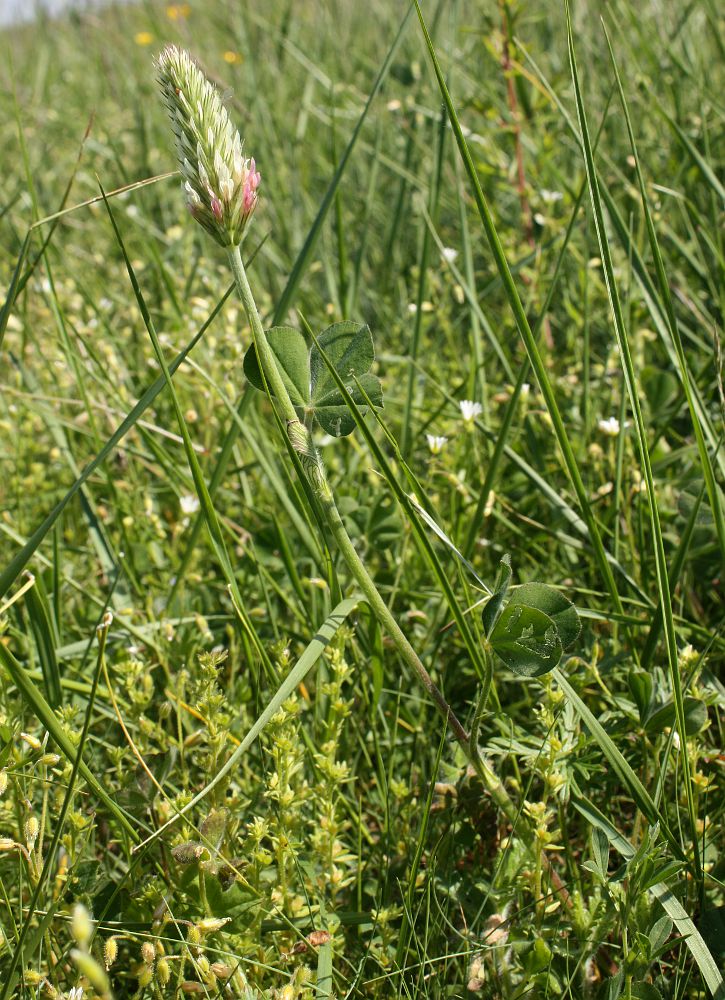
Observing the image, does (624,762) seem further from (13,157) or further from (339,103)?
(13,157)

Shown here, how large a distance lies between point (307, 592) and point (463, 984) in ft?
2.63

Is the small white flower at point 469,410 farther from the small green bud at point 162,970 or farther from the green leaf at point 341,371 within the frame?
the small green bud at point 162,970

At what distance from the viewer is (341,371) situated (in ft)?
3.77

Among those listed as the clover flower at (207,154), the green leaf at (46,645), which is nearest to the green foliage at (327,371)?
the clover flower at (207,154)

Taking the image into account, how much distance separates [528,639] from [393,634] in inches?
6.2

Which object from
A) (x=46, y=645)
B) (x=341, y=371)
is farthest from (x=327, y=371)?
(x=46, y=645)

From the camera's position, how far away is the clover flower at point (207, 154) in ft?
2.81

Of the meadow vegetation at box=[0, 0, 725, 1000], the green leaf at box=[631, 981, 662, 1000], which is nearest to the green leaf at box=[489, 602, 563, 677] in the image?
the meadow vegetation at box=[0, 0, 725, 1000]

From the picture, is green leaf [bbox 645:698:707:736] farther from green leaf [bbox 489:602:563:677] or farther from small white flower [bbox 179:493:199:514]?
small white flower [bbox 179:493:199:514]

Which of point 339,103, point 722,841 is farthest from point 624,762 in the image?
point 339,103

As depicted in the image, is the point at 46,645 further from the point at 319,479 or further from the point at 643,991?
the point at 643,991

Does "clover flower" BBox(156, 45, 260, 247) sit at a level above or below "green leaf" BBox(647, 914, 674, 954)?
above

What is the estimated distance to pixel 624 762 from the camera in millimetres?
1062

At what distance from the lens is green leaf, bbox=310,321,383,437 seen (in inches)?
43.6
